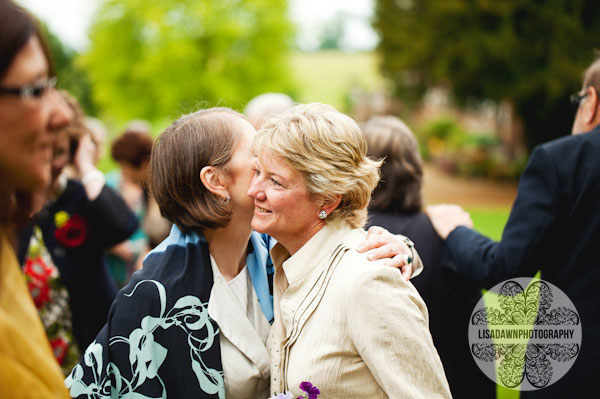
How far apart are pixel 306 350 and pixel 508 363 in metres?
1.82

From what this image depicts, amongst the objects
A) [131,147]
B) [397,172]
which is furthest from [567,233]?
[131,147]

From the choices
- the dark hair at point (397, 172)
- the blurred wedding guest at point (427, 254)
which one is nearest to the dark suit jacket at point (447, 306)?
the blurred wedding guest at point (427, 254)

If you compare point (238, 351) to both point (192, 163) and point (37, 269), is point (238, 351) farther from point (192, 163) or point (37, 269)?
point (37, 269)

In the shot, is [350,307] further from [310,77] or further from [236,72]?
[310,77]

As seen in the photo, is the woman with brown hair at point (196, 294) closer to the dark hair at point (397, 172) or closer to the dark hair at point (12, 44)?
the dark hair at point (12, 44)

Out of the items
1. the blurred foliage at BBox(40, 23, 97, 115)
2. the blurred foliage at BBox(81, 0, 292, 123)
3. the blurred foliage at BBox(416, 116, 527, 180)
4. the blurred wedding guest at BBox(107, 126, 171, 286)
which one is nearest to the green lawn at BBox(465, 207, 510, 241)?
the blurred foliage at BBox(416, 116, 527, 180)

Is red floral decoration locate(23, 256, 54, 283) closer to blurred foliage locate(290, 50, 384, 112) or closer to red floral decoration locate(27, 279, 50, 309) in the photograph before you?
red floral decoration locate(27, 279, 50, 309)

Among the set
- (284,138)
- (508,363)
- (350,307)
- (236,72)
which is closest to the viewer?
(350,307)

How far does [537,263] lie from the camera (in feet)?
9.22

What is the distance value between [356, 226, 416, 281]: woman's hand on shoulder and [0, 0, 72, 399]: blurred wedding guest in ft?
3.90

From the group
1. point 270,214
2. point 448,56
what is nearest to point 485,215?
point 448,56

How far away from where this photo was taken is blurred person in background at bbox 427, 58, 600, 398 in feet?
8.79

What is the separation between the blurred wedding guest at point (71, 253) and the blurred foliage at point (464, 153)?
22.7 meters

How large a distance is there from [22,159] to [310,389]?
1.18 metres
